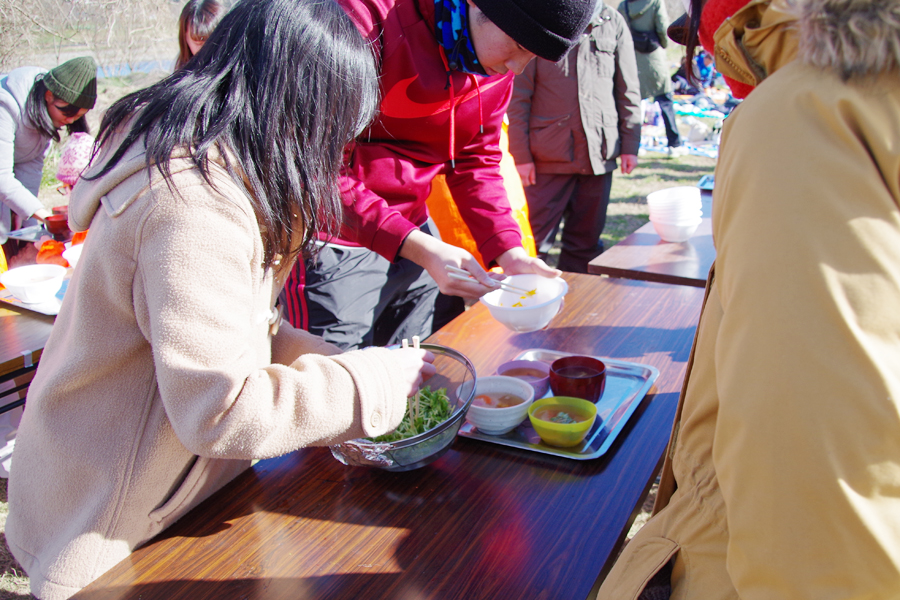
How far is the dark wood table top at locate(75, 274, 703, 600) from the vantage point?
3.12 feet

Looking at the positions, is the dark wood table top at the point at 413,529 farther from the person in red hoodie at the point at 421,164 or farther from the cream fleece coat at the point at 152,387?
the person in red hoodie at the point at 421,164

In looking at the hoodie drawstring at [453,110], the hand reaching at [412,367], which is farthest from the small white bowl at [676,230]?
the hand reaching at [412,367]

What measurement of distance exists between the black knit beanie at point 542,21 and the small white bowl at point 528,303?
635mm

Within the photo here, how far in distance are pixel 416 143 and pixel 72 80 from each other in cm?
286

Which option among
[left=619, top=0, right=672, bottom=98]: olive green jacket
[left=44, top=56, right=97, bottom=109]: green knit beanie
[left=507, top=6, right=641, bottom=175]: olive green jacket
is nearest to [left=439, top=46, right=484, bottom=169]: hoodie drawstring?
[left=507, top=6, right=641, bottom=175]: olive green jacket

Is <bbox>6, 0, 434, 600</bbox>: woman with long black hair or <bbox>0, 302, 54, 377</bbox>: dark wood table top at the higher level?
<bbox>6, 0, 434, 600</bbox>: woman with long black hair

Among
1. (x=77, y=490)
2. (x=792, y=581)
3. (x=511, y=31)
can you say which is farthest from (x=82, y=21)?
(x=792, y=581)

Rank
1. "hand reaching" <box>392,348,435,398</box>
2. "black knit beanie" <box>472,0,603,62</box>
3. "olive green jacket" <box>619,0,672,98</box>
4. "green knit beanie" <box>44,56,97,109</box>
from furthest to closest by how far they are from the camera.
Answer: "olive green jacket" <box>619,0,672,98</box> → "green knit beanie" <box>44,56,97,109</box> → "black knit beanie" <box>472,0,603,62</box> → "hand reaching" <box>392,348,435,398</box>

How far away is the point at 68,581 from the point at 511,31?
1580 millimetres

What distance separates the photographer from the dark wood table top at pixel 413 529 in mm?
952

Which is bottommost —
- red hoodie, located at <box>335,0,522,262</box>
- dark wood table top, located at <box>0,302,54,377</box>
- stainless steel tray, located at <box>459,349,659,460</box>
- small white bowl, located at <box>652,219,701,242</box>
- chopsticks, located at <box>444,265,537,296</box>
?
dark wood table top, located at <box>0,302,54,377</box>

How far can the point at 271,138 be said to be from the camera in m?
1.06

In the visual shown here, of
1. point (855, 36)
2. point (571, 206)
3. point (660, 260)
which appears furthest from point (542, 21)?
point (571, 206)

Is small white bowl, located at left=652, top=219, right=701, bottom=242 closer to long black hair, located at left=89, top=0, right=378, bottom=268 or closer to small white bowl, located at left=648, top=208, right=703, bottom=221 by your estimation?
small white bowl, located at left=648, top=208, right=703, bottom=221
